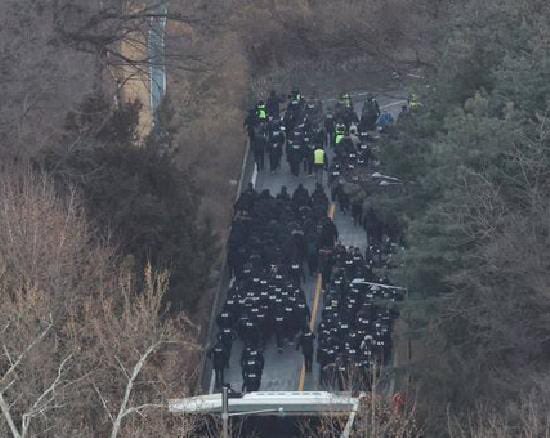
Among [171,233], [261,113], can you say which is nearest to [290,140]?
[261,113]

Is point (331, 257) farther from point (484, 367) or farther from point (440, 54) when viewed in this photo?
point (484, 367)

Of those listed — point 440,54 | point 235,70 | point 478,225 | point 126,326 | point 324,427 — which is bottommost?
point 324,427

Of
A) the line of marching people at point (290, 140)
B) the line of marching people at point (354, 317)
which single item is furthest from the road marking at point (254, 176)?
the line of marching people at point (354, 317)

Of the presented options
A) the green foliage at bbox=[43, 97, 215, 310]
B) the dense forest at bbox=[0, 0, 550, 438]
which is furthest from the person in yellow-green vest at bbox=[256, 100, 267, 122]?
the green foliage at bbox=[43, 97, 215, 310]

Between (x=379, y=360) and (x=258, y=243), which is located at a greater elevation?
(x=258, y=243)

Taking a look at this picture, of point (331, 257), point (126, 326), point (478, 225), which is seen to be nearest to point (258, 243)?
point (331, 257)

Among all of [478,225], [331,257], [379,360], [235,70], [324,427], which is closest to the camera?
[324,427]

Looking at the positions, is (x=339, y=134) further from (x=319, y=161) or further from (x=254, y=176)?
(x=254, y=176)

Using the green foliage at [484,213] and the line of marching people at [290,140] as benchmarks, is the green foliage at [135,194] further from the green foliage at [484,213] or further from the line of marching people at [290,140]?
the line of marching people at [290,140]
